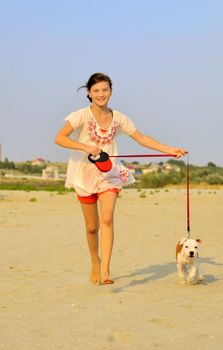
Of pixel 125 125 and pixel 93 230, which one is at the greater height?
pixel 125 125

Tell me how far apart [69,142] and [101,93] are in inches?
25.2

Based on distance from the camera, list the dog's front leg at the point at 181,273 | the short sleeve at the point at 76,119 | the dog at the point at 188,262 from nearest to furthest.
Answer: the short sleeve at the point at 76,119
the dog at the point at 188,262
the dog's front leg at the point at 181,273

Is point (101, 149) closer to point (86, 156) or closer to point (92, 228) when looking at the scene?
point (86, 156)

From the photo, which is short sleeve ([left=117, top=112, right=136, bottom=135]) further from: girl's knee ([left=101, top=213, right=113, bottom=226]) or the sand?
the sand

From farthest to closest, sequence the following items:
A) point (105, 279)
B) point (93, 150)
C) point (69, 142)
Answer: point (105, 279), point (69, 142), point (93, 150)

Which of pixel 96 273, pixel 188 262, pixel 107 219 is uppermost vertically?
pixel 107 219

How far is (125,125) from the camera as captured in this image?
304 inches

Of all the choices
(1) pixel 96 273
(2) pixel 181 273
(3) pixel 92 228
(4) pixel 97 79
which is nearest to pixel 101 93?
(4) pixel 97 79

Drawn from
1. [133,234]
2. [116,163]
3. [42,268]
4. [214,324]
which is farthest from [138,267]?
[133,234]

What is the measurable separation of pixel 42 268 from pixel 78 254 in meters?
1.77

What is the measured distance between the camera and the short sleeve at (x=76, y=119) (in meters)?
7.48

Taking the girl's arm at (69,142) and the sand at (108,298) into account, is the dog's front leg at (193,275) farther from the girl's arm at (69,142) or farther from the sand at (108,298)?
the girl's arm at (69,142)

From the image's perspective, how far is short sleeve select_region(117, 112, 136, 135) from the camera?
25.3 ft

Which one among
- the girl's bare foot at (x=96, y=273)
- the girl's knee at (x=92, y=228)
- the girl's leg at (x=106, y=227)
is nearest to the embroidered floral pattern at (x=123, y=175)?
the girl's leg at (x=106, y=227)
